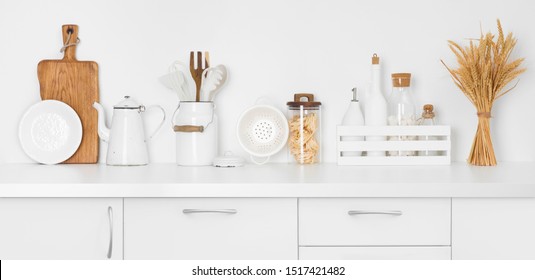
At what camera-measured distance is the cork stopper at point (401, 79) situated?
252 cm

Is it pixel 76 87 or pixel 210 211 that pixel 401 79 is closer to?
pixel 210 211

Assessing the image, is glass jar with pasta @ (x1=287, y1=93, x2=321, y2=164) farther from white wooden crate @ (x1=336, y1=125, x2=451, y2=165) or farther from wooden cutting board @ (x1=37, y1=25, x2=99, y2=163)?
wooden cutting board @ (x1=37, y1=25, x2=99, y2=163)

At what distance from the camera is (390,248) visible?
200 centimetres

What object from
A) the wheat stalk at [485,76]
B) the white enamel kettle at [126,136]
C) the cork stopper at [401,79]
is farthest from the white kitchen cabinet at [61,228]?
the wheat stalk at [485,76]

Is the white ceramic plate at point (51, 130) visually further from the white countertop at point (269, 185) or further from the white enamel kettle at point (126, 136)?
the white countertop at point (269, 185)

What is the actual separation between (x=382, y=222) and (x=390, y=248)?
0.26 ft

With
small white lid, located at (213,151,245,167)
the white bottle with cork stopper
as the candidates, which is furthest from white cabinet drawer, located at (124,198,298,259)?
the white bottle with cork stopper

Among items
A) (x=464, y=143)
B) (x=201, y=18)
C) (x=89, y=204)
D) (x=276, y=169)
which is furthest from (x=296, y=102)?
(x=89, y=204)

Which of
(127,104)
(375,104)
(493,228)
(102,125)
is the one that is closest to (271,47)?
(375,104)

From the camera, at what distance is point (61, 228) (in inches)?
79.0

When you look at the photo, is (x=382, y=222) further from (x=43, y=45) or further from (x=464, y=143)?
(x=43, y=45)

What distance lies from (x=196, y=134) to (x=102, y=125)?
1.22 feet

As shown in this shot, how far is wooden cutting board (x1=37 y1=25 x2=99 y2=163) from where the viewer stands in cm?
257

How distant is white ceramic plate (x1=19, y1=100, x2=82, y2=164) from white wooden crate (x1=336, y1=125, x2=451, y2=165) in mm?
988
